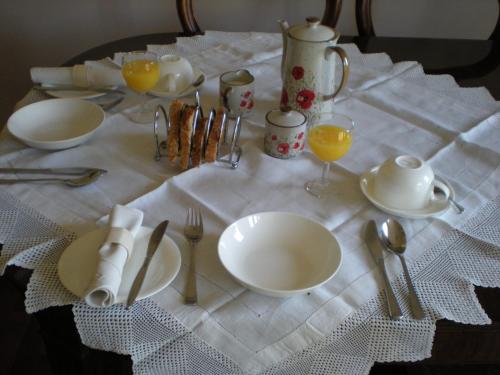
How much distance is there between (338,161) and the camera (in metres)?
1.00

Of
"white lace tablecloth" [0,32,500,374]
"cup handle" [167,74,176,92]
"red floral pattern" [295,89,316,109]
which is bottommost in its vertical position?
"white lace tablecloth" [0,32,500,374]

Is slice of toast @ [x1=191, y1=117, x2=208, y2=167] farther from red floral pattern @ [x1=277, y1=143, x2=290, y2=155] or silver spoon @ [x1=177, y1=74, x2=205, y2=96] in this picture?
silver spoon @ [x1=177, y1=74, x2=205, y2=96]

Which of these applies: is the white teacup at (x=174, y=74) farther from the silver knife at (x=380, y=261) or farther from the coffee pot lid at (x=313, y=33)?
the silver knife at (x=380, y=261)

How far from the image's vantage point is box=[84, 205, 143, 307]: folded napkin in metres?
0.64

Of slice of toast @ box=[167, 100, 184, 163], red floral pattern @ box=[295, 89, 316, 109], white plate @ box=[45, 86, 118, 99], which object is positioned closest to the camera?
slice of toast @ box=[167, 100, 184, 163]

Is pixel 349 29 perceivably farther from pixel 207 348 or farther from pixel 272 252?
pixel 207 348

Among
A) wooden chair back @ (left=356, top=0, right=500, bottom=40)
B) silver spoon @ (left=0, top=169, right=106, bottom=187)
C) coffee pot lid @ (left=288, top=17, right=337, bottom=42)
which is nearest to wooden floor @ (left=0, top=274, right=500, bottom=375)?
silver spoon @ (left=0, top=169, right=106, bottom=187)

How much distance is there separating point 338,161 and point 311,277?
353 millimetres

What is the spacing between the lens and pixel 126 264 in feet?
2.34

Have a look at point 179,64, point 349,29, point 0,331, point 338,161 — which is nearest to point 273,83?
point 179,64

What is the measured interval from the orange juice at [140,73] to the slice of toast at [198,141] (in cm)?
24

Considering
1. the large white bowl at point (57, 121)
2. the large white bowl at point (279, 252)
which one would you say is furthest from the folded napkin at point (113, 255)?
the large white bowl at point (57, 121)

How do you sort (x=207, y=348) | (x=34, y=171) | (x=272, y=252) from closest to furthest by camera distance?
(x=207, y=348) < (x=272, y=252) < (x=34, y=171)

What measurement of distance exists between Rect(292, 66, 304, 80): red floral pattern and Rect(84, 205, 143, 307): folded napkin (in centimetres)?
47
